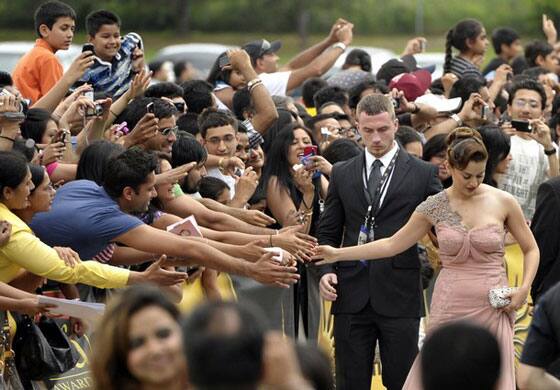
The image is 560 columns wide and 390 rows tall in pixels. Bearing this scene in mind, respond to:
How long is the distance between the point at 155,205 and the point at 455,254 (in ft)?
6.19

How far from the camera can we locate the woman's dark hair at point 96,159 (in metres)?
9.10

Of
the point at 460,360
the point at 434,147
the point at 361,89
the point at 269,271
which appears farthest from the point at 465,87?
the point at 460,360

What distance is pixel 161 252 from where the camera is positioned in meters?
8.62

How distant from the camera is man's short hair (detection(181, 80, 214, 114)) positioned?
1235 cm

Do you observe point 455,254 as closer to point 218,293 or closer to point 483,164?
point 483,164

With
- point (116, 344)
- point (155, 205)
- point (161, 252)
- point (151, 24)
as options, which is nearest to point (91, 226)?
point (161, 252)

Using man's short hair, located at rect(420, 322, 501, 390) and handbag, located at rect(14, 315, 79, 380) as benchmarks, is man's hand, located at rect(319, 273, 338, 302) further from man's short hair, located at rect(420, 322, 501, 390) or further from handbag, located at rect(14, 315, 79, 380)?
man's short hair, located at rect(420, 322, 501, 390)

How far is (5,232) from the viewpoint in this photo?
795cm

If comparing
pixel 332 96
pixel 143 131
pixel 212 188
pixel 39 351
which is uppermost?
pixel 143 131

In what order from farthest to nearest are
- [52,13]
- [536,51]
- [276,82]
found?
[536,51] < [276,82] < [52,13]

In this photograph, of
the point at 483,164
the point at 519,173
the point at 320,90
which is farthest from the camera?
the point at 320,90

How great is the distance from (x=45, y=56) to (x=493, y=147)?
3.42 m

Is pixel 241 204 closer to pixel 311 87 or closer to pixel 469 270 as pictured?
pixel 469 270

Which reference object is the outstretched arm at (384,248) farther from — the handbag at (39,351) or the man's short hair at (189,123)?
the man's short hair at (189,123)
